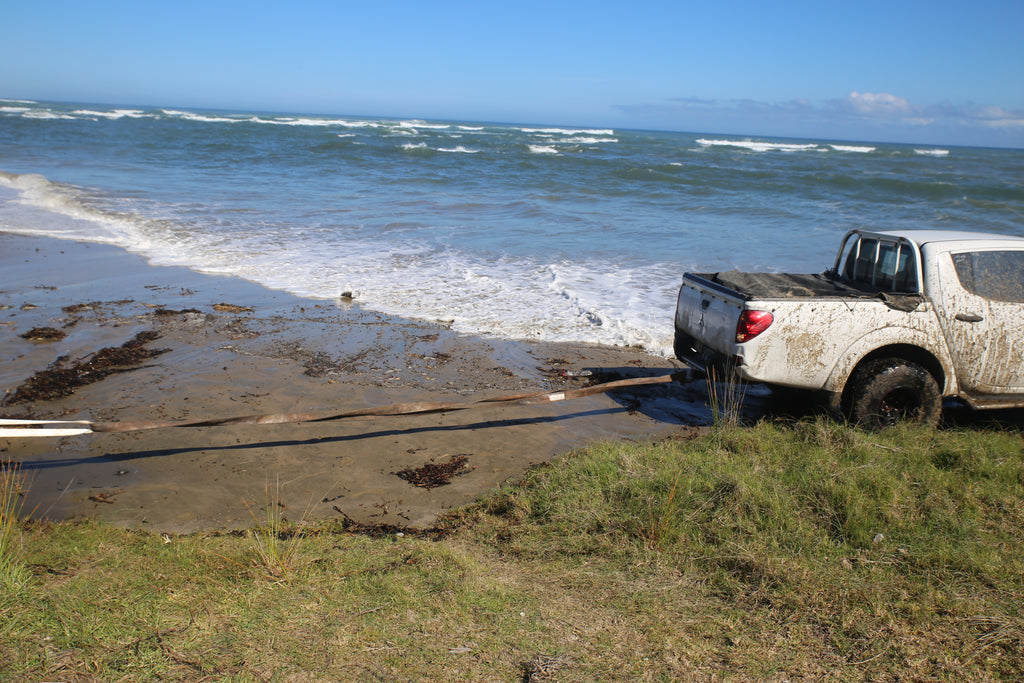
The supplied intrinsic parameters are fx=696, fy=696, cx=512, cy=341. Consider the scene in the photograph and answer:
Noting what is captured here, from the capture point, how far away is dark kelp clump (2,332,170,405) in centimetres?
598

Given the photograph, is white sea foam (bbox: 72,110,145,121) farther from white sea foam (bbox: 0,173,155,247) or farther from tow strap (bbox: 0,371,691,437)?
tow strap (bbox: 0,371,691,437)

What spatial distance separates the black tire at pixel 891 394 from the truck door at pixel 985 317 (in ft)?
1.07

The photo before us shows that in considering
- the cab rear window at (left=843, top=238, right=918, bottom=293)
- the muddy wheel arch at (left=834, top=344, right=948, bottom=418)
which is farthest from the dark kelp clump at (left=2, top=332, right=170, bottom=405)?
the cab rear window at (left=843, top=238, right=918, bottom=293)

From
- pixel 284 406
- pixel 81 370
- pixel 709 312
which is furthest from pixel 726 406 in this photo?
pixel 81 370

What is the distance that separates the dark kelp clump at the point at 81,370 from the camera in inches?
236

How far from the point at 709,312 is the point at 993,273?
2.23m

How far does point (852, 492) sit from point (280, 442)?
3.92 m

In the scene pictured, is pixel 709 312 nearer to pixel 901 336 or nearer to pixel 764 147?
pixel 901 336

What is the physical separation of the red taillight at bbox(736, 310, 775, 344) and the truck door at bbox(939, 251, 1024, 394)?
1.45 metres

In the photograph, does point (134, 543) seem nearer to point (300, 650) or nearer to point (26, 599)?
point (26, 599)

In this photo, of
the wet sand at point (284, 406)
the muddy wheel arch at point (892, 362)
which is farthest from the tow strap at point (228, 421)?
the muddy wheel arch at point (892, 362)

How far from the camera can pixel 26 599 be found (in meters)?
2.86

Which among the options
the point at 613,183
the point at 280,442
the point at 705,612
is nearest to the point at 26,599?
the point at 280,442

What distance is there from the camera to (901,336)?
5328mm
